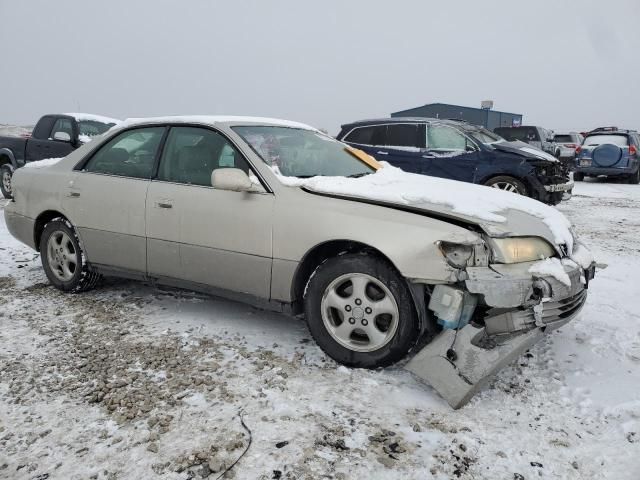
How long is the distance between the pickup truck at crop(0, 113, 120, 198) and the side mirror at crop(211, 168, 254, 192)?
6.48 metres

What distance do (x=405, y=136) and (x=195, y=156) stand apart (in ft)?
19.1

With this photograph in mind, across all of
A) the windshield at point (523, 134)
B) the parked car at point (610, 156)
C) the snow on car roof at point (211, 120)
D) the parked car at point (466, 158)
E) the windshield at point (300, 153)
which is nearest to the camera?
the windshield at point (300, 153)

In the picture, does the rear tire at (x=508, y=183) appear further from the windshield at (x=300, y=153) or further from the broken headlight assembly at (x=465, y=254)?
the broken headlight assembly at (x=465, y=254)

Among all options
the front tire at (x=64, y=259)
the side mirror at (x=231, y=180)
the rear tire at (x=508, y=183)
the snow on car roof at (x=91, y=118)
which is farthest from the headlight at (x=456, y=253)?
the snow on car roof at (x=91, y=118)

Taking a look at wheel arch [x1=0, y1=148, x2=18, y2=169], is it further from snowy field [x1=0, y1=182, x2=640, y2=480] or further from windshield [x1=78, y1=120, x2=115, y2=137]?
snowy field [x1=0, y1=182, x2=640, y2=480]

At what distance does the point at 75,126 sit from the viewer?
8.69m

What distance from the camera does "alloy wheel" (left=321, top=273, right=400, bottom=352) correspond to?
282 centimetres

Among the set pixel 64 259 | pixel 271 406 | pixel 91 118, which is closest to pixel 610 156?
pixel 91 118

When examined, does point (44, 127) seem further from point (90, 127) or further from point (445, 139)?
point (445, 139)

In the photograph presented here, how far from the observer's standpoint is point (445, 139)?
866 centimetres

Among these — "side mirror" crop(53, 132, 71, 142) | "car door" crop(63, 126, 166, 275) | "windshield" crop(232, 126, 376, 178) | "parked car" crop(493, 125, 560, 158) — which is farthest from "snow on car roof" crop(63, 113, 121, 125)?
"parked car" crop(493, 125, 560, 158)

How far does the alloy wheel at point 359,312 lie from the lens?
9.26 ft

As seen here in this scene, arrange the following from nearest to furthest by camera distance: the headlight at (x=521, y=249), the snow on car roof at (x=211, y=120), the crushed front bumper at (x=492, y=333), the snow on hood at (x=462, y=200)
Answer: the crushed front bumper at (x=492, y=333)
the headlight at (x=521, y=249)
the snow on hood at (x=462, y=200)
the snow on car roof at (x=211, y=120)

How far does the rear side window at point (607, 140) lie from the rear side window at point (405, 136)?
29.0 ft
